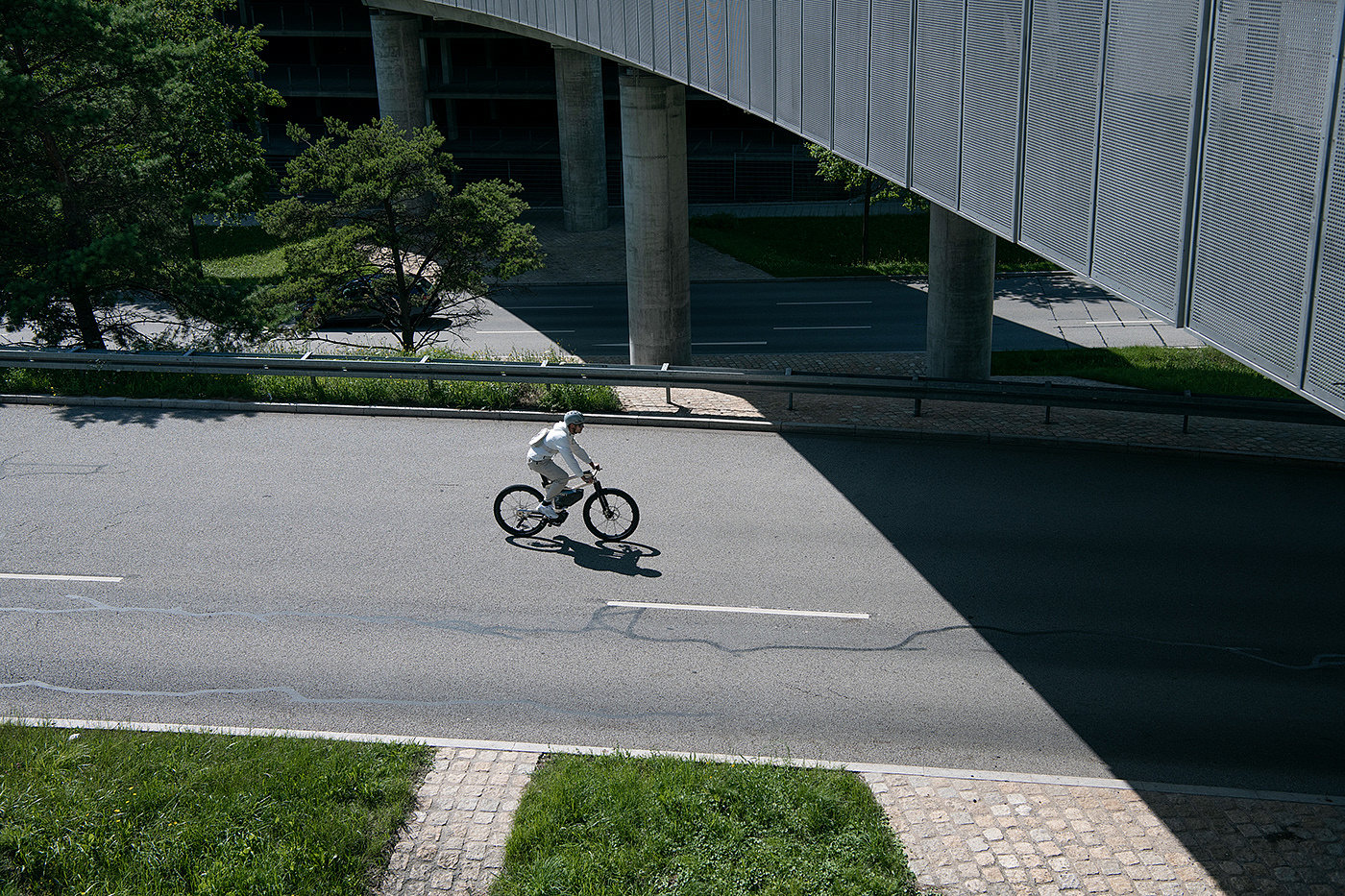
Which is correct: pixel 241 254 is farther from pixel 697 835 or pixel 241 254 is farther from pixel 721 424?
pixel 697 835

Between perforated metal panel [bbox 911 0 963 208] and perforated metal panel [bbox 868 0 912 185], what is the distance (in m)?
0.20

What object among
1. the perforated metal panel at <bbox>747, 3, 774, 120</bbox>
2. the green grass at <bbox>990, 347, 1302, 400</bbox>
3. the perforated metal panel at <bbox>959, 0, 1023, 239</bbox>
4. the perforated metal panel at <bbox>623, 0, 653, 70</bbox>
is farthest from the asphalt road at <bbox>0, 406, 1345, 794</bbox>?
the perforated metal panel at <bbox>623, 0, 653, 70</bbox>

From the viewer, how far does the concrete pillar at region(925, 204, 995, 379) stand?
2080 cm

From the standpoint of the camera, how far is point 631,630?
12086 mm

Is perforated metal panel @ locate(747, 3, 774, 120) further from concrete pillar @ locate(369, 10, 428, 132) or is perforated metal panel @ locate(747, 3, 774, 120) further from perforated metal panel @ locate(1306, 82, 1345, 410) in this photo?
concrete pillar @ locate(369, 10, 428, 132)

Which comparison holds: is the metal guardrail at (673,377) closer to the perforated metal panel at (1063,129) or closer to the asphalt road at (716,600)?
the asphalt road at (716,600)

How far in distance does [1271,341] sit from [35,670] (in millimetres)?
10927

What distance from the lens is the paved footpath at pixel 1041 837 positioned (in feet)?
27.9

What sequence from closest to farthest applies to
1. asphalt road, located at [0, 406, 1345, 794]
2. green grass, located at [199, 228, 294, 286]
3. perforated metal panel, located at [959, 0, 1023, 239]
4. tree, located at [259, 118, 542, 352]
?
perforated metal panel, located at [959, 0, 1023, 239], asphalt road, located at [0, 406, 1345, 794], tree, located at [259, 118, 542, 352], green grass, located at [199, 228, 294, 286]

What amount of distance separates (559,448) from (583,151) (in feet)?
92.6

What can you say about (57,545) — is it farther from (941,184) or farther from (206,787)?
(941,184)

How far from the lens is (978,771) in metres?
9.84

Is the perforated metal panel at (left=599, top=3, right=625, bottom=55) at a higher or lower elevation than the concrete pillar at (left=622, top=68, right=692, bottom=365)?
higher

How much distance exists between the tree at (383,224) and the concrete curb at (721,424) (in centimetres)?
351
